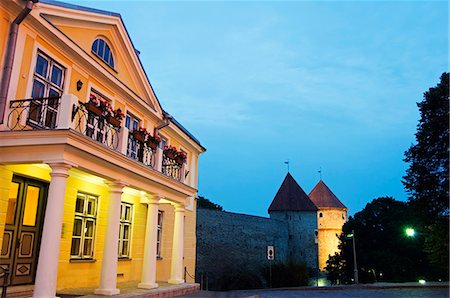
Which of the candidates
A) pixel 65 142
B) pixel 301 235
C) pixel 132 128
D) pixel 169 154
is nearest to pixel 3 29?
pixel 65 142

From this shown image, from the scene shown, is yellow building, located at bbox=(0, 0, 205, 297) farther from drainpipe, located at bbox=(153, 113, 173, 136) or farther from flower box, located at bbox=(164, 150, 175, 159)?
drainpipe, located at bbox=(153, 113, 173, 136)

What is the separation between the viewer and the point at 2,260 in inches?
319

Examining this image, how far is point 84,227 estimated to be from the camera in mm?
10688

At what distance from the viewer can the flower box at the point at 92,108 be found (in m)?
8.45

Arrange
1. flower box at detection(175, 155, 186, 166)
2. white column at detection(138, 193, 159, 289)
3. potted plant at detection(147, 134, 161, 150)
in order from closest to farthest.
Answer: white column at detection(138, 193, 159, 289)
potted plant at detection(147, 134, 161, 150)
flower box at detection(175, 155, 186, 166)

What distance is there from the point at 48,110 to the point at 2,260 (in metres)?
3.50

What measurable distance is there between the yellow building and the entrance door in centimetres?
2

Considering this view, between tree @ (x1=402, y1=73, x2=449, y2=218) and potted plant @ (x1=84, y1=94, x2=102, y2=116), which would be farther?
tree @ (x1=402, y1=73, x2=449, y2=218)

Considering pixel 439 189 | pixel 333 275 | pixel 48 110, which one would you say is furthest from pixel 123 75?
pixel 333 275

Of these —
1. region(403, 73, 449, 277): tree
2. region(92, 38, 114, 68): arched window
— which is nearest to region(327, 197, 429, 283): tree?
region(403, 73, 449, 277): tree

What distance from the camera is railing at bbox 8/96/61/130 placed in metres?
8.12

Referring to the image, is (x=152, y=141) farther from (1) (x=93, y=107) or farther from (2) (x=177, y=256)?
(2) (x=177, y=256)

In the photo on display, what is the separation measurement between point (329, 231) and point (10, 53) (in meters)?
50.8

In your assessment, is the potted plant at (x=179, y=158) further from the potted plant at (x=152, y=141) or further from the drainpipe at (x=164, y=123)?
the potted plant at (x=152, y=141)
